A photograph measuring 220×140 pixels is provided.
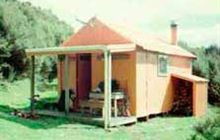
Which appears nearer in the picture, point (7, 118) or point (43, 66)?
point (7, 118)

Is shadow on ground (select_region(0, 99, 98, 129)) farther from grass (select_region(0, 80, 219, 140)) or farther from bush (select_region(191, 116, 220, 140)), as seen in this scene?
bush (select_region(191, 116, 220, 140))

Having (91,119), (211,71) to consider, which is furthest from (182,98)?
(91,119)

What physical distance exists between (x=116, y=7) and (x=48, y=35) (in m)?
5.94

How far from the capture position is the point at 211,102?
28.4 m

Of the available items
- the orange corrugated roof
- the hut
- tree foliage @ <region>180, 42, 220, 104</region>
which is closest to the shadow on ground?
the hut

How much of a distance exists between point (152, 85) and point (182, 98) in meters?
3.02

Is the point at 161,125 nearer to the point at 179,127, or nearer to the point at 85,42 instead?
the point at 179,127

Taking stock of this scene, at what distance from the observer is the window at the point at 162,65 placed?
22000 millimetres

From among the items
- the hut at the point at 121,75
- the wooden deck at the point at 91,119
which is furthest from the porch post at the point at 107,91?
the wooden deck at the point at 91,119

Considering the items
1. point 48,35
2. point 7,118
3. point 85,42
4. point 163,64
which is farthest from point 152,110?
point 48,35

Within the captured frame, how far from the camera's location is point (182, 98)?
23.7 metres

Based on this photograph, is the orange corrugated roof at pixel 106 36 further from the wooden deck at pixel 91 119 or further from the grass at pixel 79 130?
the grass at pixel 79 130

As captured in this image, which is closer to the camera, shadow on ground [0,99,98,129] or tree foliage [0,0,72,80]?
shadow on ground [0,99,98,129]

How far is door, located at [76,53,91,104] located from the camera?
849 inches
